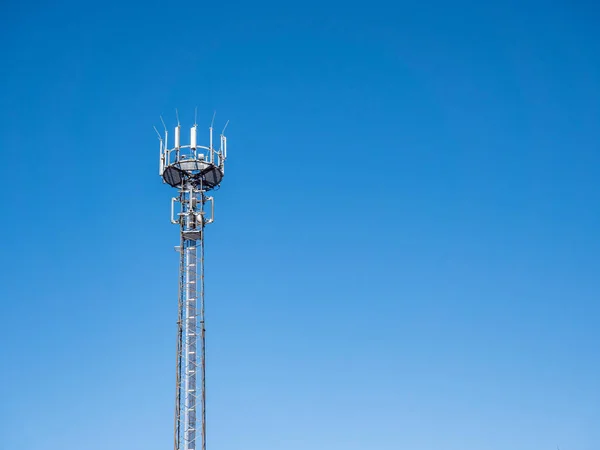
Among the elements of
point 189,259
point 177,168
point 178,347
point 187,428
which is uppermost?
point 177,168

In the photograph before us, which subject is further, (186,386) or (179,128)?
(179,128)

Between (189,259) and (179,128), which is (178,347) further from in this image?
(179,128)

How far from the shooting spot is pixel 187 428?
62781 mm

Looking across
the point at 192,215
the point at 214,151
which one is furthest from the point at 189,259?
the point at 214,151

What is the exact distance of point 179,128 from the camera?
224 feet

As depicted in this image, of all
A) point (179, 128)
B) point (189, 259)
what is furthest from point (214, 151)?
point (189, 259)

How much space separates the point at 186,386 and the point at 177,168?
13918 mm

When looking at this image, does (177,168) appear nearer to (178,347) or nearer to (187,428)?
(178,347)

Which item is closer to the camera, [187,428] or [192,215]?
[187,428]

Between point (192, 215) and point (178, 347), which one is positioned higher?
point (192, 215)

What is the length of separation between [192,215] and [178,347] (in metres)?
8.59

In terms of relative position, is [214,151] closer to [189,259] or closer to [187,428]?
[189,259]

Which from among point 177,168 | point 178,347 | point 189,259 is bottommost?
point 178,347

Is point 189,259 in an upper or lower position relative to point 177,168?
lower
